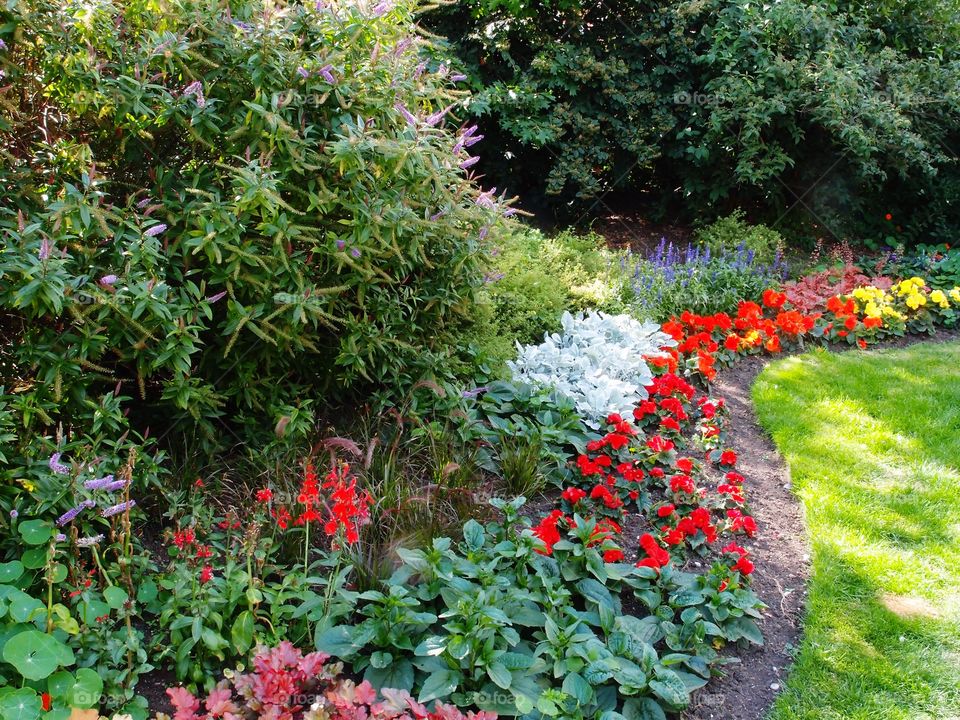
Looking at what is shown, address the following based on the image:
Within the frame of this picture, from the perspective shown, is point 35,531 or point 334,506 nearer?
point 35,531

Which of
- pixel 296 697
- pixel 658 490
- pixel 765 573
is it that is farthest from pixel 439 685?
pixel 658 490

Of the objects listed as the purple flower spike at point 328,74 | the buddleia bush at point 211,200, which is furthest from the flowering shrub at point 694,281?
the purple flower spike at point 328,74

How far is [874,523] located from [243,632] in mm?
2934

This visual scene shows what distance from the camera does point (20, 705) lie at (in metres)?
2.02

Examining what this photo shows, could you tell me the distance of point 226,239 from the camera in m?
2.78

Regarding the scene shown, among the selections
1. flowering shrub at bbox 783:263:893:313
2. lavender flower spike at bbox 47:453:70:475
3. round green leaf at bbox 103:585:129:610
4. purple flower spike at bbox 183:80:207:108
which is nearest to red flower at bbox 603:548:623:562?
round green leaf at bbox 103:585:129:610

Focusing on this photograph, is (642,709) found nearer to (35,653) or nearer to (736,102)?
(35,653)

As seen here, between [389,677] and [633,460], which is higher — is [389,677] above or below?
below

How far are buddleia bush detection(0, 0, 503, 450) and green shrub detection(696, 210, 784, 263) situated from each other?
4.32m

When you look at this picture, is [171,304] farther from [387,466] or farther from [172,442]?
[387,466]

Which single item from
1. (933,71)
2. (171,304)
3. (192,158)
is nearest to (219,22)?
(192,158)

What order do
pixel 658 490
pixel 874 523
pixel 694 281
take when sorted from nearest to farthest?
pixel 874 523 < pixel 658 490 < pixel 694 281

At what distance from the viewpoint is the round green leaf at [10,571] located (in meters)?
2.33

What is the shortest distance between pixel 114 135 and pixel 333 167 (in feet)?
2.89
